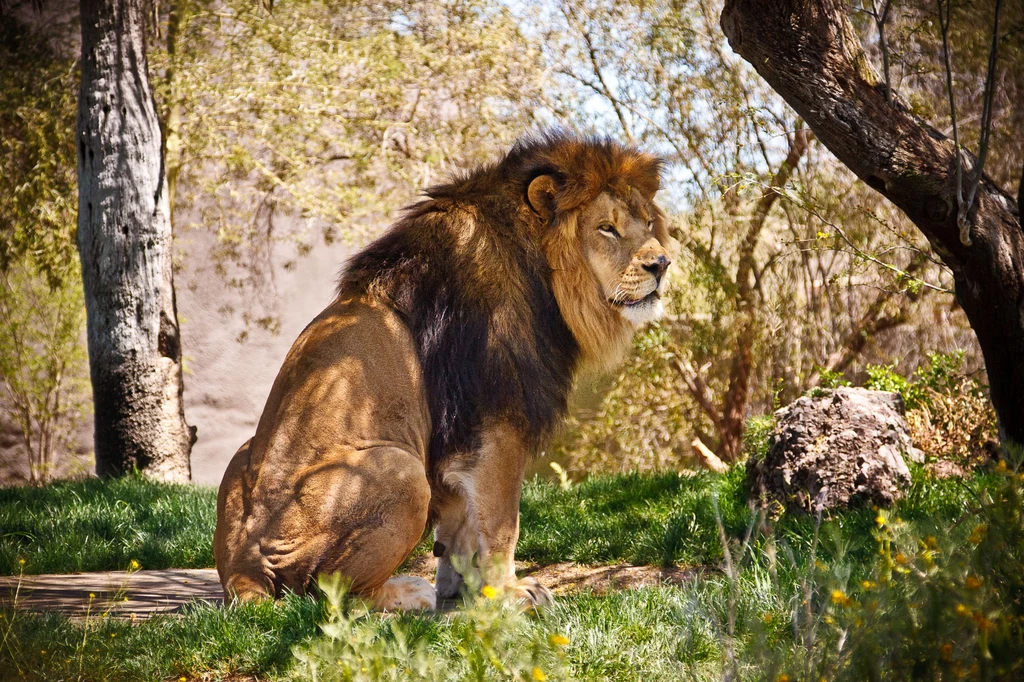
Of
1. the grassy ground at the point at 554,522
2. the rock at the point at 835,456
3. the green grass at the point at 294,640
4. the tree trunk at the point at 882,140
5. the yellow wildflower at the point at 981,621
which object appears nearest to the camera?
the yellow wildflower at the point at 981,621

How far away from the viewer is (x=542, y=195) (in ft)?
14.0

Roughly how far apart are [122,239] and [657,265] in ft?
17.2

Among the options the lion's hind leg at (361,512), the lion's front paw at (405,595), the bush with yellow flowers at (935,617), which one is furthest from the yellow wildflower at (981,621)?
the lion's front paw at (405,595)

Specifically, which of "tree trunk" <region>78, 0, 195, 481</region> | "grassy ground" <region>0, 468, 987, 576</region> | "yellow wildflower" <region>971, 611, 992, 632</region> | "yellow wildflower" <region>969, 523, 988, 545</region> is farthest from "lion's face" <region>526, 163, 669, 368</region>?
"tree trunk" <region>78, 0, 195, 481</region>

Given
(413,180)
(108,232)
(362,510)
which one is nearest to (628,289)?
(362,510)

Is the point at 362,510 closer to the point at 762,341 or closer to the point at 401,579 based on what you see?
the point at 401,579

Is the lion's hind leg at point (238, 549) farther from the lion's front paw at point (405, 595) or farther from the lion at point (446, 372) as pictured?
the lion's front paw at point (405, 595)

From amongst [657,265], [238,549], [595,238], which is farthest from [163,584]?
[657,265]

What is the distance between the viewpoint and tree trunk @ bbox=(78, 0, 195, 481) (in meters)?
7.75

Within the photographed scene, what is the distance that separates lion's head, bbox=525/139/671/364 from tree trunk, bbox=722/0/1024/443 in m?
1.03

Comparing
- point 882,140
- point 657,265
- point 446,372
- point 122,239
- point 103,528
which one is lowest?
point 103,528

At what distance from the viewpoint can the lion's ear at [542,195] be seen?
4.24 metres

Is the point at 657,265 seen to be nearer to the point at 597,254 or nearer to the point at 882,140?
the point at 597,254

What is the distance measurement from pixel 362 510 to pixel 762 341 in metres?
6.71
